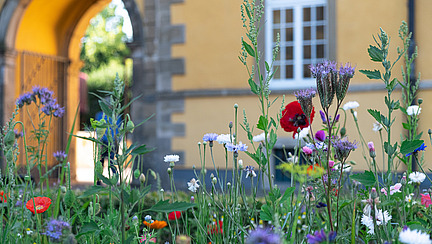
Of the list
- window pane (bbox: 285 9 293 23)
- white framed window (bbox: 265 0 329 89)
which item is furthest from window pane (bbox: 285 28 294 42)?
window pane (bbox: 285 9 293 23)

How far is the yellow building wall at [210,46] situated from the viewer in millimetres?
7398

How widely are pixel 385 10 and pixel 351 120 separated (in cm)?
155

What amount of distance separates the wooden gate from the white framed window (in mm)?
4089

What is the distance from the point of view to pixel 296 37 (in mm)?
7582

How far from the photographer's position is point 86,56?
2375 centimetres

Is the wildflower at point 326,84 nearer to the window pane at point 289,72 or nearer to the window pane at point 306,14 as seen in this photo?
the window pane at point 289,72

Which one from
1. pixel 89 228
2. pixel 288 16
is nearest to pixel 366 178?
pixel 89 228

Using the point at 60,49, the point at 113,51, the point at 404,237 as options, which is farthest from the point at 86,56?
the point at 404,237

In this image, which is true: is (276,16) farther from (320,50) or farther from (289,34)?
(320,50)

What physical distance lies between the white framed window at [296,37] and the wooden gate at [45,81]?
4.09m

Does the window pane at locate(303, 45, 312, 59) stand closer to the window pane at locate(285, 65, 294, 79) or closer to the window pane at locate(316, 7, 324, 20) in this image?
Result: the window pane at locate(285, 65, 294, 79)

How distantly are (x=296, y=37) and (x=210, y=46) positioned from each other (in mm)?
1302

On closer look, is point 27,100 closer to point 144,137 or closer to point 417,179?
point 417,179

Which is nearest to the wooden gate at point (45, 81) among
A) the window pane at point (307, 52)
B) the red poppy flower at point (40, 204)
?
the window pane at point (307, 52)
